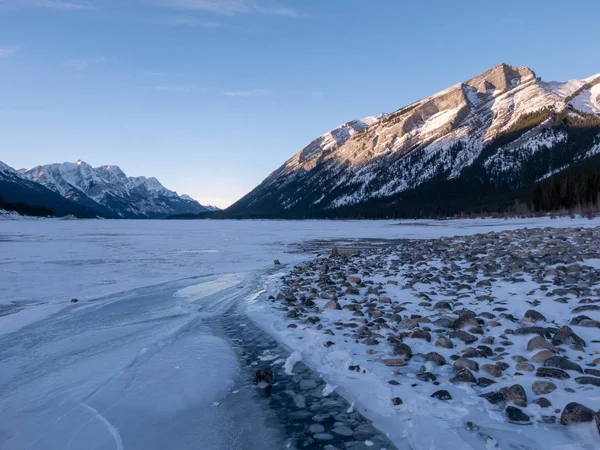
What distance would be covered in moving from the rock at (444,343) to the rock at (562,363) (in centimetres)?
148

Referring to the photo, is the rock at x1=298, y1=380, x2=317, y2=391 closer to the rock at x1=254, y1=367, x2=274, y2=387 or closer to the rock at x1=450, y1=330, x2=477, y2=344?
the rock at x1=254, y1=367, x2=274, y2=387

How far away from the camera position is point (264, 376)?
625 cm

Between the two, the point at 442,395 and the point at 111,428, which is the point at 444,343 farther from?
the point at 111,428

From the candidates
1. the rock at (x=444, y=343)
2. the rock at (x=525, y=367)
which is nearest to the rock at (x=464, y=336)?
the rock at (x=444, y=343)

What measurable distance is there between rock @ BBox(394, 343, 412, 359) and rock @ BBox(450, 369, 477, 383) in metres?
1.06

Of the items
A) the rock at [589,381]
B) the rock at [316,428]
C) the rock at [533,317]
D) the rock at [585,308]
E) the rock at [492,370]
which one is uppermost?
Result: the rock at [585,308]

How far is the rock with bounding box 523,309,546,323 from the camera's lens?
24.2 ft

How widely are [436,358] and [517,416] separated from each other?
175 cm

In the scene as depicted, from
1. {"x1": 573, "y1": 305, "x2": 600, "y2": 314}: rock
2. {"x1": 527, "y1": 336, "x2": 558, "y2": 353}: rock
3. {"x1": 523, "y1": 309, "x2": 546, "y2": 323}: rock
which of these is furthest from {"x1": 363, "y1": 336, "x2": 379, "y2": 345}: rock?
{"x1": 573, "y1": 305, "x2": 600, "y2": 314}: rock

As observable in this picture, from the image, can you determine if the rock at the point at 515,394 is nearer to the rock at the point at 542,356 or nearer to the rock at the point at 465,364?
the rock at the point at 465,364

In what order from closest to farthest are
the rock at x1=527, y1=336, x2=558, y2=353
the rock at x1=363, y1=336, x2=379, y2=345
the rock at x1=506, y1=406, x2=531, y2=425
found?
1. the rock at x1=506, y1=406, x2=531, y2=425
2. the rock at x1=527, y1=336, x2=558, y2=353
3. the rock at x1=363, y1=336, x2=379, y2=345

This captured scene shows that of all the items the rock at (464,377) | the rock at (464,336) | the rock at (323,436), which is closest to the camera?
the rock at (323,436)

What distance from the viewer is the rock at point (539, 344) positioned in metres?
5.98

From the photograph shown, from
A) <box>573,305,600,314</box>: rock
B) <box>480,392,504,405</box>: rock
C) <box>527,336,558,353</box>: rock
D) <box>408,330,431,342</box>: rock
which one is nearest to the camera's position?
<box>480,392,504,405</box>: rock
